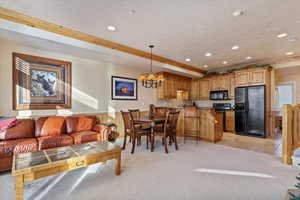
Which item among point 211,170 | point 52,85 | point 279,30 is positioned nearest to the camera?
point 211,170

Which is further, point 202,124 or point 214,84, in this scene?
point 214,84

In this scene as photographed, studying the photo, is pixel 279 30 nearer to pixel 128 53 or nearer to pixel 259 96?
pixel 259 96

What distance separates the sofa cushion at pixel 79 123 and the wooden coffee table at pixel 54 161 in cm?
124

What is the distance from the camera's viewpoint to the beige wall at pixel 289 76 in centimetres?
536

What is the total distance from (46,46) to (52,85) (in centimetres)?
98

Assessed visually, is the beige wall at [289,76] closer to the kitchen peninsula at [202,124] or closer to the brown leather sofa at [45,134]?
the kitchen peninsula at [202,124]

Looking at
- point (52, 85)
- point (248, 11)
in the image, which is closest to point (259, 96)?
point (248, 11)

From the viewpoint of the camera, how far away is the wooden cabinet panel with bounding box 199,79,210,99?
6.75 metres

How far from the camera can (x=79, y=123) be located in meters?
3.67

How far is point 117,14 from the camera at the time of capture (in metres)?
2.40

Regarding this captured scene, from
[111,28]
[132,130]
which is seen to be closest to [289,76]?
[132,130]

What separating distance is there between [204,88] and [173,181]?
5.49 m

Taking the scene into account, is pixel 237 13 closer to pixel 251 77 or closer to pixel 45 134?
pixel 251 77

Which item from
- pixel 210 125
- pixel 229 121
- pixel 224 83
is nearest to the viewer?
pixel 210 125
